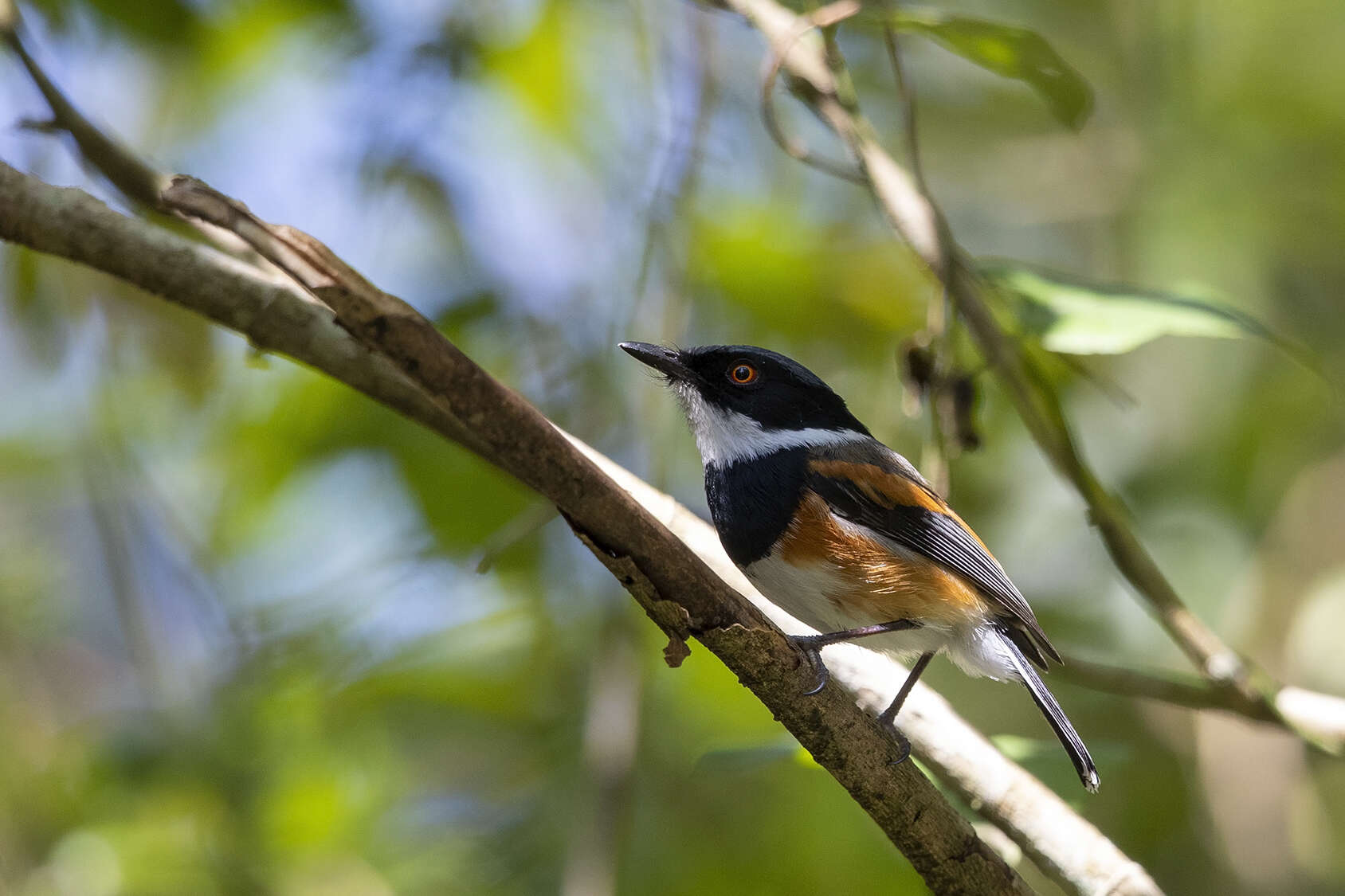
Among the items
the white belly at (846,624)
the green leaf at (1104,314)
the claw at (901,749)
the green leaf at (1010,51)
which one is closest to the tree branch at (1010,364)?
the green leaf at (1104,314)

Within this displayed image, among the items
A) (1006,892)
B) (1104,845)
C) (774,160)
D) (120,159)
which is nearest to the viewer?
(1006,892)

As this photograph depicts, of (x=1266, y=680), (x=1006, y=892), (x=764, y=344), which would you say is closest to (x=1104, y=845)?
(x=1006, y=892)

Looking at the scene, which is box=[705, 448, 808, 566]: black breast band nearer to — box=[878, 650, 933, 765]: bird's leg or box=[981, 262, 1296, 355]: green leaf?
box=[878, 650, 933, 765]: bird's leg

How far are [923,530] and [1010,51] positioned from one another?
4.37ft

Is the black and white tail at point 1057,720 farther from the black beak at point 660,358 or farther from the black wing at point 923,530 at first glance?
the black beak at point 660,358

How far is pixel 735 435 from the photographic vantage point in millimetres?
3535

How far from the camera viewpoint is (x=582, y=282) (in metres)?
4.52

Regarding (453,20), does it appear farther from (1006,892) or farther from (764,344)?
(1006,892)

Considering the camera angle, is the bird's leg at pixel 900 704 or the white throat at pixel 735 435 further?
the white throat at pixel 735 435

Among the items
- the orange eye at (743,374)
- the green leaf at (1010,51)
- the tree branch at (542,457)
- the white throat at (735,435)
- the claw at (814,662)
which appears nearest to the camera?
the tree branch at (542,457)

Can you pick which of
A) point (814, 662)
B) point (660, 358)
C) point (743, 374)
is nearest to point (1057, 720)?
point (814, 662)

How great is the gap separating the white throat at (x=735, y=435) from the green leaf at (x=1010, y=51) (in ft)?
3.77

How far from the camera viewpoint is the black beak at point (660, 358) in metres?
3.46

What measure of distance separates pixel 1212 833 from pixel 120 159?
486 cm
